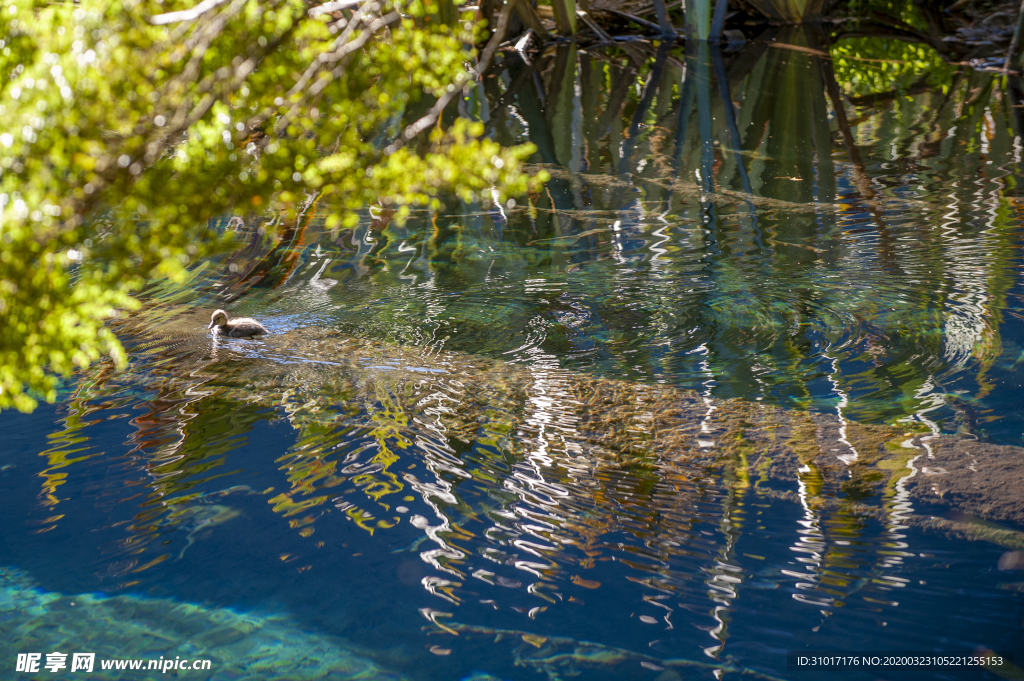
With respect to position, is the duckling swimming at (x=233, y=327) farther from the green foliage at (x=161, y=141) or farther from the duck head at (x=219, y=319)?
the green foliage at (x=161, y=141)

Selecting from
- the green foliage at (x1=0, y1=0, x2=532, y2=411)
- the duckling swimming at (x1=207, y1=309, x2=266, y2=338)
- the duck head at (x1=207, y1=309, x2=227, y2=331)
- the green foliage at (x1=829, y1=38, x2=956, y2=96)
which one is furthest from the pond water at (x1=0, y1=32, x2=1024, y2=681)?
the green foliage at (x1=829, y1=38, x2=956, y2=96)

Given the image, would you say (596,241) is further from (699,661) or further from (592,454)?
(699,661)

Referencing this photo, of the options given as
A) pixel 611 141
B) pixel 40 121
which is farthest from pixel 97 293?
pixel 611 141

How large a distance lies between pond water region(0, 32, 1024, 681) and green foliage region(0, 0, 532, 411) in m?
1.60

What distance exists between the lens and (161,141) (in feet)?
10.8

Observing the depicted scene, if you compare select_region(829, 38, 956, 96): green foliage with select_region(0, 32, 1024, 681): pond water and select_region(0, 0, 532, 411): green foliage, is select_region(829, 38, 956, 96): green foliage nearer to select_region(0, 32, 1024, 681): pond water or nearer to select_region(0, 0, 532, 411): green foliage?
select_region(0, 32, 1024, 681): pond water

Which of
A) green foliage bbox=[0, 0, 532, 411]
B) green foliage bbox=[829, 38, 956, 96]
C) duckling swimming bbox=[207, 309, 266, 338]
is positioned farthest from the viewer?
green foliage bbox=[829, 38, 956, 96]

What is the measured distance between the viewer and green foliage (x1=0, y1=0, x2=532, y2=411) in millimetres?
3049

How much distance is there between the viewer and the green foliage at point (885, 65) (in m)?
16.2

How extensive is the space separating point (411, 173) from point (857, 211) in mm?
6745

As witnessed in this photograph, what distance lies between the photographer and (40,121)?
9.89 ft

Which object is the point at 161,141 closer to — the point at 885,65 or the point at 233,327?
the point at 233,327

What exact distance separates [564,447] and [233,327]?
333 cm

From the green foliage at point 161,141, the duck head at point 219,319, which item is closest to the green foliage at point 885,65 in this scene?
the duck head at point 219,319
